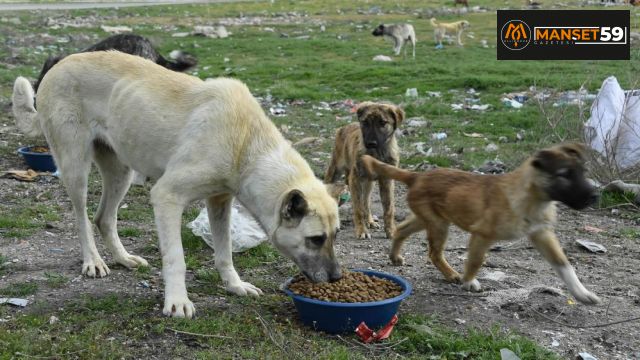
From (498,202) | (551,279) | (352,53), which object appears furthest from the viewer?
(352,53)

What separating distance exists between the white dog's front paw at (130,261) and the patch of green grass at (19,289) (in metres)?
0.77

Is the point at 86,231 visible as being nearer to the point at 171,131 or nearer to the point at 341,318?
the point at 171,131

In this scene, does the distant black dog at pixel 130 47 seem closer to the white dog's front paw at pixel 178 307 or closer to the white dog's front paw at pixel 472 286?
the white dog's front paw at pixel 178 307

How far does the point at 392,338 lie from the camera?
475 centimetres

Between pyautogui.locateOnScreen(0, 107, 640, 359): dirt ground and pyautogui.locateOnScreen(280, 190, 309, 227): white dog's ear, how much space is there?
1.23 metres

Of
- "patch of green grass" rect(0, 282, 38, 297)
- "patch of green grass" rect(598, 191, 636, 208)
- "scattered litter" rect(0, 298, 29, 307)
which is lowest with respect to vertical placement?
"patch of green grass" rect(598, 191, 636, 208)

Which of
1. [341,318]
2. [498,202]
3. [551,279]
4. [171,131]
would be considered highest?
[171,131]

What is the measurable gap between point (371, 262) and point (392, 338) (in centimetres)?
179

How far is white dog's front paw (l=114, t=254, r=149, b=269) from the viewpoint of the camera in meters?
6.05

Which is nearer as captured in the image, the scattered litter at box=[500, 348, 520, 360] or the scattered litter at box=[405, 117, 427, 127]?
the scattered litter at box=[500, 348, 520, 360]

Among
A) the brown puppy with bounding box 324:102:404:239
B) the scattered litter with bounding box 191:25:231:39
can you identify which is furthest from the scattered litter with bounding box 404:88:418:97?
the scattered litter with bounding box 191:25:231:39

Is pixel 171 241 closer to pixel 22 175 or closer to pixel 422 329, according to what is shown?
pixel 422 329

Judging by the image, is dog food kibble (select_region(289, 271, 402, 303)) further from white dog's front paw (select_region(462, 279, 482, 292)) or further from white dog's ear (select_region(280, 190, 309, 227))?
white dog's front paw (select_region(462, 279, 482, 292))

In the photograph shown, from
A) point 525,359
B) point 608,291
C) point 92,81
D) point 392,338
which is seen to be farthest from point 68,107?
point 608,291
